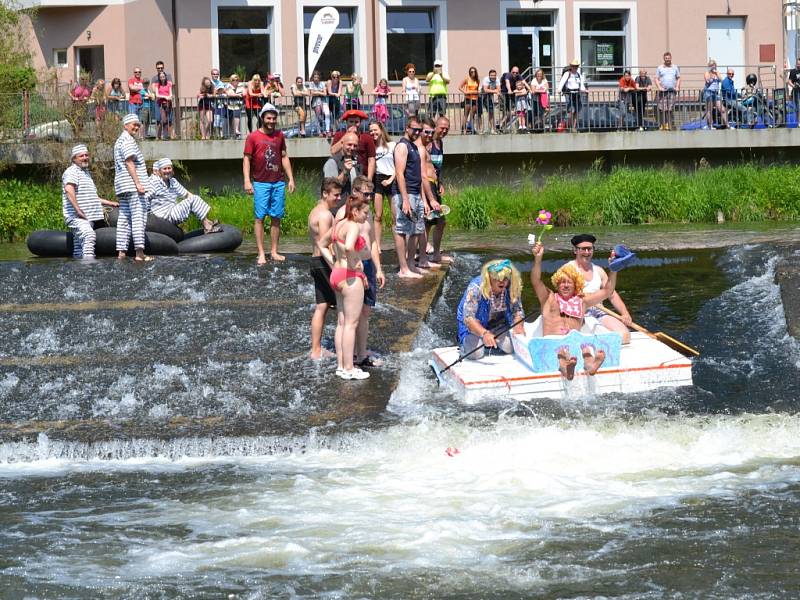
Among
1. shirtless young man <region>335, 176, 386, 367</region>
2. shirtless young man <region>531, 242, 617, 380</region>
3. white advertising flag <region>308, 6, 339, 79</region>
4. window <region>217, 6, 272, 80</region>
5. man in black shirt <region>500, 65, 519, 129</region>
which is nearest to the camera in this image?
shirtless young man <region>531, 242, 617, 380</region>

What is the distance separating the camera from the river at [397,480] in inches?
328

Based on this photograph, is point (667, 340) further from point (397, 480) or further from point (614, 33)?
point (614, 33)

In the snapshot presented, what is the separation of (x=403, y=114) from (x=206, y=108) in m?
4.02

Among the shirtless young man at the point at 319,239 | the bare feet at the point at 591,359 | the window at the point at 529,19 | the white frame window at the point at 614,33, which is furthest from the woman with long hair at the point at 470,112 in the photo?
the bare feet at the point at 591,359

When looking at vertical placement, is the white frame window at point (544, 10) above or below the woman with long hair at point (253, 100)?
above

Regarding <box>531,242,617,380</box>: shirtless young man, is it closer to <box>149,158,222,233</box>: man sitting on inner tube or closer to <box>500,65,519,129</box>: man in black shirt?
<box>149,158,222,233</box>: man sitting on inner tube

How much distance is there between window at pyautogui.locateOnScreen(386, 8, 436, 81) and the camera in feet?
104

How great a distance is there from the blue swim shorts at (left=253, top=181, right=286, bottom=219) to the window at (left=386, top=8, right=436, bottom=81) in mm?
15178

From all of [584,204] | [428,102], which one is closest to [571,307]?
[584,204]

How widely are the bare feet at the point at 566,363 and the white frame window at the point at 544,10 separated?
21.2 m

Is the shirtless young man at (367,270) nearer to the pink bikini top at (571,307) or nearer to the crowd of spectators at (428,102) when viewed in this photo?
the pink bikini top at (571,307)

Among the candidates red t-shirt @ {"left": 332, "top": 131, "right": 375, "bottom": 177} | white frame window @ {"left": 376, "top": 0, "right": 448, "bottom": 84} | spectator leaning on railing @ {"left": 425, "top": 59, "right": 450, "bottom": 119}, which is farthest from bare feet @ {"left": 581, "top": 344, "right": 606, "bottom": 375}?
white frame window @ {"left": 376, "top": 0, "right": 448, "bottom": 84}

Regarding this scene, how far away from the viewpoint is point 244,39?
30.9m

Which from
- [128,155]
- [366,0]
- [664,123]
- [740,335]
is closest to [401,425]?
[740,335]
